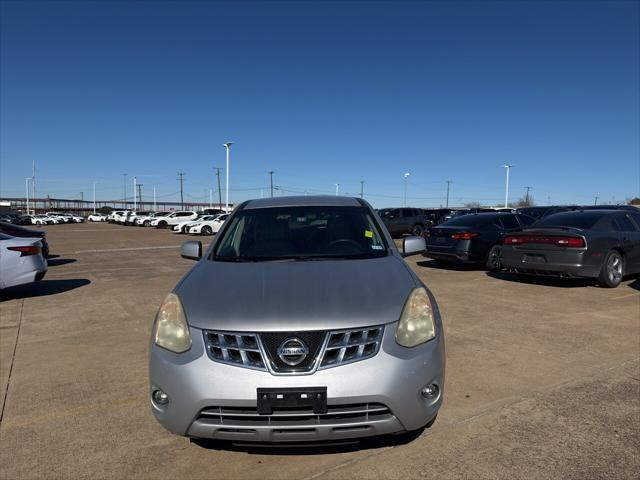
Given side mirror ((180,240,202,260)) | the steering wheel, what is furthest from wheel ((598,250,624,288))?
side mirror ((180,240,202,260))

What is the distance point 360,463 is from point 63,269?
1193 centimetres

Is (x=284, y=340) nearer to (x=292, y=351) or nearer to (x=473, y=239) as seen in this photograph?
(x=292, y=351)

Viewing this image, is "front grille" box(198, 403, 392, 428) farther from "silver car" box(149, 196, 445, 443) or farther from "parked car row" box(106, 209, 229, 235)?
"parked car row" box(106, 209, 229, 235)

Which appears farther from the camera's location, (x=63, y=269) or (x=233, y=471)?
(x=63, y=269)

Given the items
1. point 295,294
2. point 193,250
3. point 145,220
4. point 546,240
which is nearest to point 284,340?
point 295,294

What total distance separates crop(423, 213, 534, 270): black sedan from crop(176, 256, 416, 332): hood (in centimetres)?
800

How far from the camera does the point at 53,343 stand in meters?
5.39

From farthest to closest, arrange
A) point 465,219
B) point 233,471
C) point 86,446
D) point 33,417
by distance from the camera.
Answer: point 465,219 < point 33,417 < point 86,446 < point 233,471

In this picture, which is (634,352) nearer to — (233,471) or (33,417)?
(233,471)

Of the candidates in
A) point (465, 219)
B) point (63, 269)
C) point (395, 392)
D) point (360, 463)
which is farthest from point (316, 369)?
point (63, 269)

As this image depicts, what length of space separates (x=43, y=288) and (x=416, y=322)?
29.6ft

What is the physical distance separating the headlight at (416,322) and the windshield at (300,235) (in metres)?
0.81

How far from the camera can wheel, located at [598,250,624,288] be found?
8484 millimetres

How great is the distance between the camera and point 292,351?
2.48 meters
